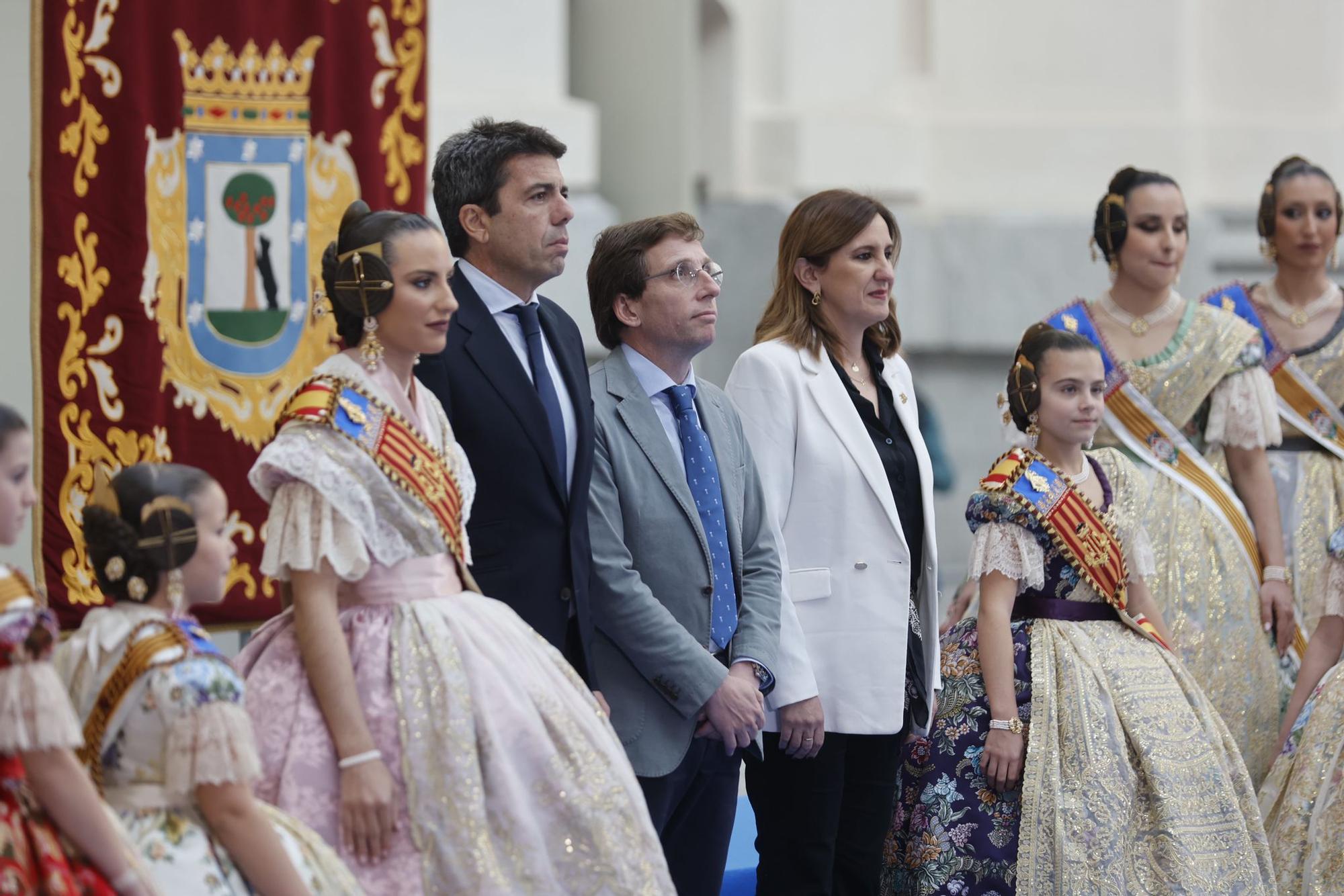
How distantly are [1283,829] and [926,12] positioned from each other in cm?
588

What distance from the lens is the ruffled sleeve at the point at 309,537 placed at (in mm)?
2732

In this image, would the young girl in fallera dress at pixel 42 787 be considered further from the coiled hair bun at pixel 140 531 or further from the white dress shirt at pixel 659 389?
the white dress shirt at pixel 659 389

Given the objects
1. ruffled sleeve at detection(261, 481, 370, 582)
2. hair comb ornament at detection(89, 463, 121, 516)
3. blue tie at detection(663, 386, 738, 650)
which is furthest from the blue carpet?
hair comb ornament at detection(89, 463, 121, 516)

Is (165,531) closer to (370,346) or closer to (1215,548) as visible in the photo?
(370,346)

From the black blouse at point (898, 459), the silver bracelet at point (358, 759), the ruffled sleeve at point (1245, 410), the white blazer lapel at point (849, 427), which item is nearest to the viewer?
the silver bracelet at point (358, 759)

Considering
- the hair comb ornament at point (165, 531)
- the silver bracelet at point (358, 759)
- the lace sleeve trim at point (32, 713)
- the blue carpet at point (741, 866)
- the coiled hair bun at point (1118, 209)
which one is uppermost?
the coiled hair bun at point (1118, 209)

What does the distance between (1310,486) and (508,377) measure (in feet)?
8.26

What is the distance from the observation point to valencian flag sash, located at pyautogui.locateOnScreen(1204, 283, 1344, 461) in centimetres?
483

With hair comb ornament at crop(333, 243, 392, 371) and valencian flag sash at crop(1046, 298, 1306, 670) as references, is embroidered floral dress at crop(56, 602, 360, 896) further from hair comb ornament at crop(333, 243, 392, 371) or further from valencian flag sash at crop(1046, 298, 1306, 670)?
valencian flag sash at crop(1046, 298, 1306, 670)

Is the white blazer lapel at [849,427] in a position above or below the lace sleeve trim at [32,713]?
above

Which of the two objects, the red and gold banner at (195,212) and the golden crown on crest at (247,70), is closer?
the red and gold banner at (195,212)

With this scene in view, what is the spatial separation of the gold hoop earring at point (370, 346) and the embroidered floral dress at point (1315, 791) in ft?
7.72

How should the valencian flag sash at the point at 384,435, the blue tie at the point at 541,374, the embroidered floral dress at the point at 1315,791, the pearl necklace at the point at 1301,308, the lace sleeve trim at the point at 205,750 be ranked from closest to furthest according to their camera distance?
the lace sleeve trim at the point at 205,750, the valencian flag sash at the point at 384,435, the blue tie at the point at 541,374, the embroidered floral dress at the point at 1315,791, the pearl necklace at the point at 1301,308

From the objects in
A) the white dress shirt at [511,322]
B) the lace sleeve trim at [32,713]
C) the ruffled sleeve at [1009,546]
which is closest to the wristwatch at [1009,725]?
the ruffled sleeve at [1009,546]
